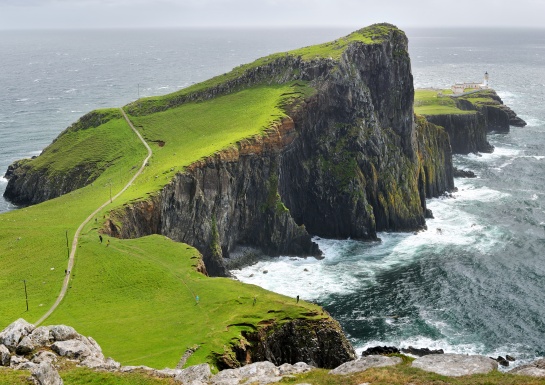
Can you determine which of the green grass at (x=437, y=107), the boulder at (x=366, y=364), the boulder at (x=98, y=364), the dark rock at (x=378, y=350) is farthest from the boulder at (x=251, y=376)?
the green grass at (x=437, y=107)

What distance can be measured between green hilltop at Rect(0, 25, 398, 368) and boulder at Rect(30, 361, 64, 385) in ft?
51.9

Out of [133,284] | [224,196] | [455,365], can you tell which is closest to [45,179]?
[224,196]

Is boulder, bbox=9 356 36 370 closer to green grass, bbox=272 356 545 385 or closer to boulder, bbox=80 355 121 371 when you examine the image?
boulder, bbox=80 355 121 371

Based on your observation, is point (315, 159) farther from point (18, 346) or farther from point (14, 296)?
point (18, 346)

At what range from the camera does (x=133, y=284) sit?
230 ft

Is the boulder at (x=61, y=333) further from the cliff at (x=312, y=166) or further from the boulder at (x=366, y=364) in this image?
the cliff at (x=312, y=166)

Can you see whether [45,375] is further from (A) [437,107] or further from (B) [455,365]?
(A) [437,107]

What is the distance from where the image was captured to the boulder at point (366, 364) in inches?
1529

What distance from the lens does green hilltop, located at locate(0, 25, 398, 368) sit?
191 ft

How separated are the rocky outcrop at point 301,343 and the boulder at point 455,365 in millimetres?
22788

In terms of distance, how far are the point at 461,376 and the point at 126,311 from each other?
39858mm

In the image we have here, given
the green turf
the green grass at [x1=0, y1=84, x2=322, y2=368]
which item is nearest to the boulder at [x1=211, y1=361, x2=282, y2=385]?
the green grass at [x1=0, y1=84, x2=322, y2=368]

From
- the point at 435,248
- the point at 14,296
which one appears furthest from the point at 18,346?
the point at 435,248

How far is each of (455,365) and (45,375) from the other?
25.2 meters
